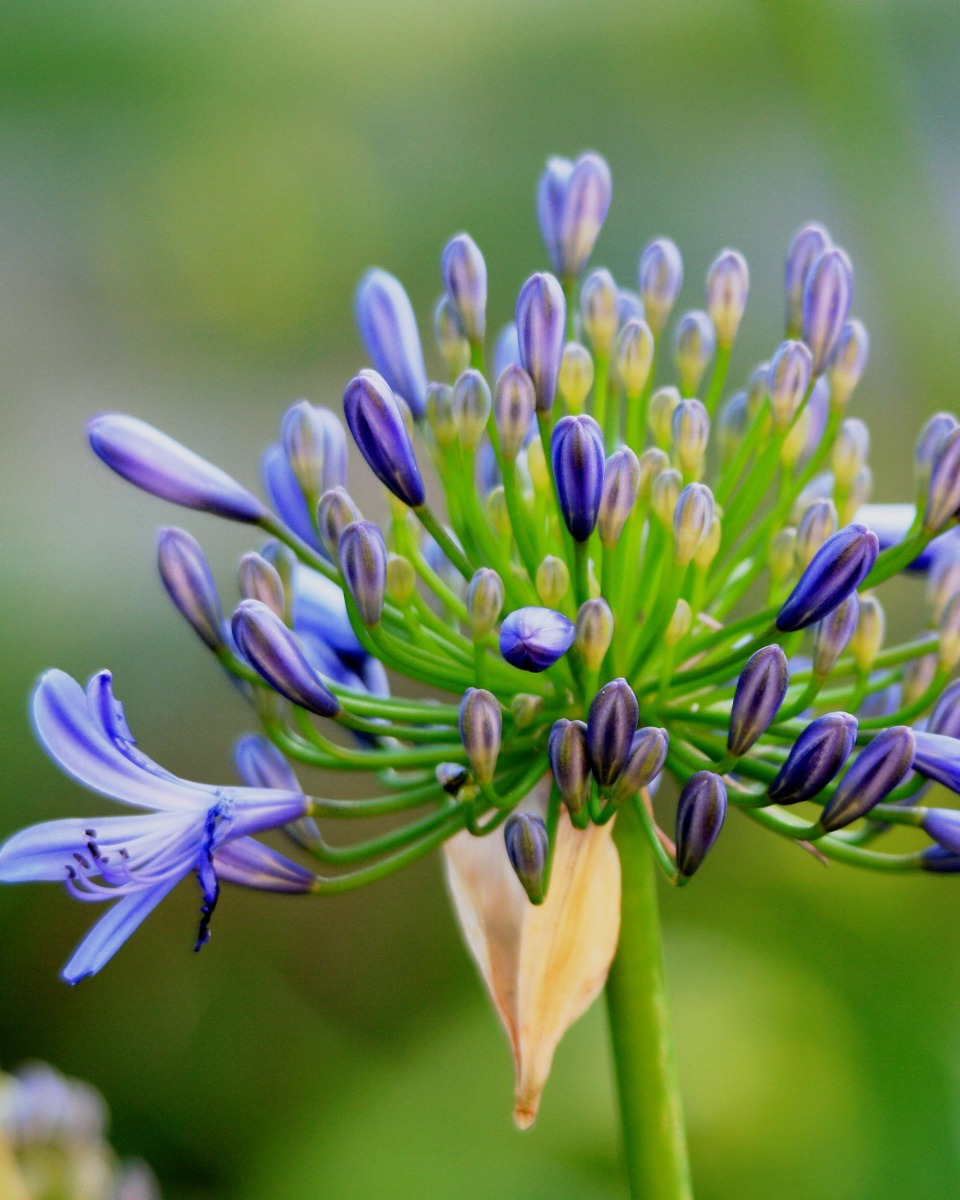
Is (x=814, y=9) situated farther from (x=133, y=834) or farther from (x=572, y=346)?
(x=133, y=834)

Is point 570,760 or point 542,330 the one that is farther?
point 542,330

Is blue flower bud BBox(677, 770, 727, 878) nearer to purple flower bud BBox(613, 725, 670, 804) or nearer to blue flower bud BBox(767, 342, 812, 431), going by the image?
purple flower bud BBox(613, 725, 670, 804)

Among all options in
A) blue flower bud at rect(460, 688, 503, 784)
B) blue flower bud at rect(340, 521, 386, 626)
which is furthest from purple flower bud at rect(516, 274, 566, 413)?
blue flower bud at rect(460, 688, 503, 784)

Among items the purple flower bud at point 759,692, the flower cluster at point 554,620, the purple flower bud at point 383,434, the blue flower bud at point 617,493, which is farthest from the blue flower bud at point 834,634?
the purple flower bud at point 383,434

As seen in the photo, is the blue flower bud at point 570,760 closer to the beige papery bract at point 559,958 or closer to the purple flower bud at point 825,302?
the beige papery bract at point 559,958

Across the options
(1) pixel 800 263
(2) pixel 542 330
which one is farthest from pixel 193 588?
(1) pixel 800 263

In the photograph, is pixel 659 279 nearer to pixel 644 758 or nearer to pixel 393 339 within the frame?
pixel 393 339
